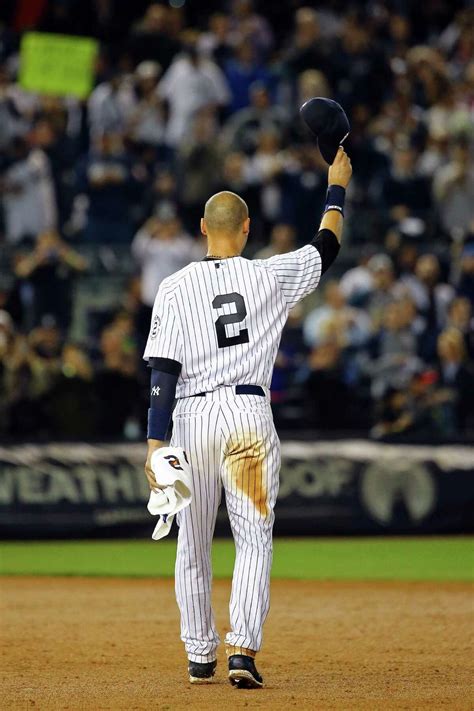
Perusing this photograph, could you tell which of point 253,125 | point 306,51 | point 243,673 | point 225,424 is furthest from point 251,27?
point 243,673

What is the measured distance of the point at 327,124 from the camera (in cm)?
673

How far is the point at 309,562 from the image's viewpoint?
12.8 meters

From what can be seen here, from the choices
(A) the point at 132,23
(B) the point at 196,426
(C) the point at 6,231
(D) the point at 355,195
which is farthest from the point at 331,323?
(B) the point at 196,426

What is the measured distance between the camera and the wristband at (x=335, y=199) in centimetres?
662

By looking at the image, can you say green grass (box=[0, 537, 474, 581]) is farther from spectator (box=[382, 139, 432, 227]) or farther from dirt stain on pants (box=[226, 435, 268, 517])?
dirt stain on pants (box=[226, 435, 268, 517])

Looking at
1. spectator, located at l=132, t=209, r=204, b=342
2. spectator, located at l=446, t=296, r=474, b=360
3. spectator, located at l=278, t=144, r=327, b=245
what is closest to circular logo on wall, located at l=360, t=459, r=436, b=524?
spectator, located at l=446, t=296, r=474, b=360

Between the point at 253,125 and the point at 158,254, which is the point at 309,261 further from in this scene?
the point at 253,125

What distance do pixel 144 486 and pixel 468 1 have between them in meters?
9.88

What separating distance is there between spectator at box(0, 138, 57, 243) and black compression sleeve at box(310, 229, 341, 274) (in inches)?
391

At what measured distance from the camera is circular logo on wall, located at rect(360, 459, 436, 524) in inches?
558

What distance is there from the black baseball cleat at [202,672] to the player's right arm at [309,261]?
5.56ft

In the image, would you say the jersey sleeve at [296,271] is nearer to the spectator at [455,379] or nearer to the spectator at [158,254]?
the spectator at [455,379]

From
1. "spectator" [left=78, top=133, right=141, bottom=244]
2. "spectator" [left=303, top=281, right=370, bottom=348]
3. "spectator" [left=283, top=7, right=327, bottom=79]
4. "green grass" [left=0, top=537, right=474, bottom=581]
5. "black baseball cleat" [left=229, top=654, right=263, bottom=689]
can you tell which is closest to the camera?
"black baseball cleat" [left=229, top=654, right=263, bottom=689]

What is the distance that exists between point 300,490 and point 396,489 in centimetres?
98
